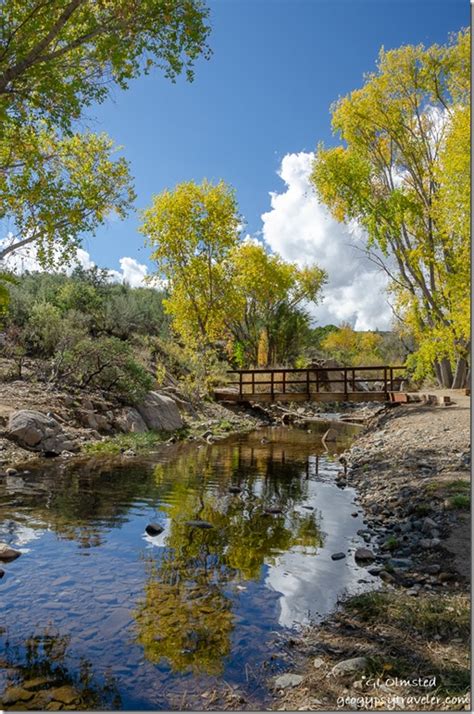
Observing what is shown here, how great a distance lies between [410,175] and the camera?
21.5 m

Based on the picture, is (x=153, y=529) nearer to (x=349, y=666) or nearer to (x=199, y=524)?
(x=199, y=524)

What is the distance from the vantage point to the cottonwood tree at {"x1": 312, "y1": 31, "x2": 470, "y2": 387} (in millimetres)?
17906

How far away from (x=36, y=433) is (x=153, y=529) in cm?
633

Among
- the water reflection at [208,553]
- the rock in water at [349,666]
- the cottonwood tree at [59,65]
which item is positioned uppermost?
the cottonwood tree at [59,65]

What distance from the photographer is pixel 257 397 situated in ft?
70.1

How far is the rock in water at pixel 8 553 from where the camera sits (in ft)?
18.5

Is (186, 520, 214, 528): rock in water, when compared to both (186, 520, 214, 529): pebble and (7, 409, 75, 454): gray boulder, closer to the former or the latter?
(186, 520, 214, 529): pebble

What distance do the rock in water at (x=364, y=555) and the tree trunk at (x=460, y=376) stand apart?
15.9m

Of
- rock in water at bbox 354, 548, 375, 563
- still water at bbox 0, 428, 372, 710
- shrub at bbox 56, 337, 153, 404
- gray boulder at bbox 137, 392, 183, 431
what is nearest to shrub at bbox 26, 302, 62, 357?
shrub at bbox 56, 337, 153, 404

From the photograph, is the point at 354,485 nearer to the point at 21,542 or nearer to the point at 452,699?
the point at 21,542

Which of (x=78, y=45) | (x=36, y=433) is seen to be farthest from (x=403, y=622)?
(x=36, y=433)

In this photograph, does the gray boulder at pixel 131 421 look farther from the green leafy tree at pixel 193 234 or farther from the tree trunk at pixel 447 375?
the tree trunk at pixel 447 375

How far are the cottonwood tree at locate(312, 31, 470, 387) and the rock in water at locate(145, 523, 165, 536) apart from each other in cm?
1279

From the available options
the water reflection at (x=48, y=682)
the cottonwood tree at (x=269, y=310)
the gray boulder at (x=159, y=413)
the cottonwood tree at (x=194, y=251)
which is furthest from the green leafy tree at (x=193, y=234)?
the water reflection at (x=48, y=682)
